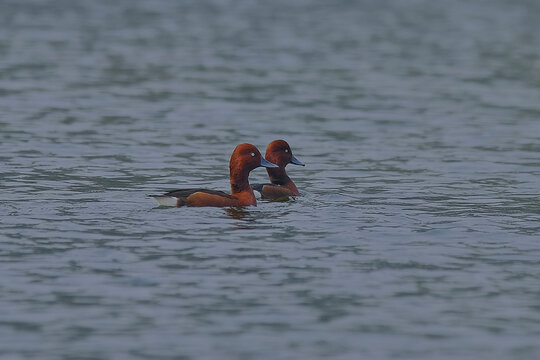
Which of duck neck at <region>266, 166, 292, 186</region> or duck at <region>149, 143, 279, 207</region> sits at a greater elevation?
duck at <region>149, 143, 279, 207</region>

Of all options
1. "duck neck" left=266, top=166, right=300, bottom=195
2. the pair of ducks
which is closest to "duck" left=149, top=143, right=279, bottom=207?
the pair of ducks

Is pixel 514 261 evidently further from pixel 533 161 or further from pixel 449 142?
pixel 449 142

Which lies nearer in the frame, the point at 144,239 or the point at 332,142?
the point at 144,239

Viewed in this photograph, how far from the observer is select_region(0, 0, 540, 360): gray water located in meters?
10.8

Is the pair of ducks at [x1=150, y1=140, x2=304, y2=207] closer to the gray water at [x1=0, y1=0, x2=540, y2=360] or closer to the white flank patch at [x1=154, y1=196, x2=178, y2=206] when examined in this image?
the white flank patch at [x1=154, y1=196, x2=178, y2=206]

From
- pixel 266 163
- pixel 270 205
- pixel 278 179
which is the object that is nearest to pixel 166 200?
pixel 270 205

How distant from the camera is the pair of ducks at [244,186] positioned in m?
16.0

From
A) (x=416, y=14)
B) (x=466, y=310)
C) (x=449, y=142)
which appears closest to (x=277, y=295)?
(x=466, y=310)

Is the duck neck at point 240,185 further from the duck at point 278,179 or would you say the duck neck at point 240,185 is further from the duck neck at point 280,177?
the duck neck at point 280,177

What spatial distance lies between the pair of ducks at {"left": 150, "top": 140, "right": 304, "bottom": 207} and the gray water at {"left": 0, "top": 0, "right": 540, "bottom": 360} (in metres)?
0.20

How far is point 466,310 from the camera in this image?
11391 mm

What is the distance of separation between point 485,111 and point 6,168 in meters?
13.2

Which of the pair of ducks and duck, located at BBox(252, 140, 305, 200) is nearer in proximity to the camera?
the pair of ducks

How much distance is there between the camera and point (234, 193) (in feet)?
55.1
